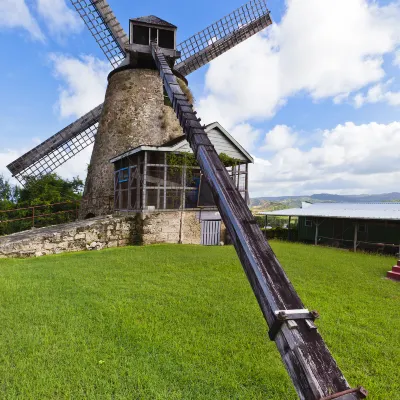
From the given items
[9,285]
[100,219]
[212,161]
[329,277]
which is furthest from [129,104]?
[212,161]

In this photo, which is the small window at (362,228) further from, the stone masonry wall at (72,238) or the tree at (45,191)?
the tree at (45,191)

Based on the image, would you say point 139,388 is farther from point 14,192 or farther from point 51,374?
point 14,192

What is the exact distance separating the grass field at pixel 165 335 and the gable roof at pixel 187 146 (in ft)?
26.0

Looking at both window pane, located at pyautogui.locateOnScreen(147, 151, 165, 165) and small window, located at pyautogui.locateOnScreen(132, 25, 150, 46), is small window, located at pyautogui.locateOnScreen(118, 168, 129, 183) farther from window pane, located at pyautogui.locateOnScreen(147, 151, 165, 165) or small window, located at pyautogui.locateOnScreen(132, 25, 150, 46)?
small window, located at pyautogui.locateOnScreen(132, 25, 150, 46)

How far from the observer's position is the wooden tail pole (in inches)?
62.1

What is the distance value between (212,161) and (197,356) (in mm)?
2700

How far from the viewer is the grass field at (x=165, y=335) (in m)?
3.43

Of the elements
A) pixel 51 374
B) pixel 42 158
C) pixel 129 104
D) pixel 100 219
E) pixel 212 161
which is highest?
pixel 129 104

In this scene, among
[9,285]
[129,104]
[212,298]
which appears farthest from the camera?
[129,104]

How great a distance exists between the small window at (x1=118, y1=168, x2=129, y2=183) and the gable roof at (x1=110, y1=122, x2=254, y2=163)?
760 millimetres

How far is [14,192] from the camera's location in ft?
83.4

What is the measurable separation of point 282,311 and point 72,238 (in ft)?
41.8

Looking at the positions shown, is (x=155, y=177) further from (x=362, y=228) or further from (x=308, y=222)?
(x=362, y=228)

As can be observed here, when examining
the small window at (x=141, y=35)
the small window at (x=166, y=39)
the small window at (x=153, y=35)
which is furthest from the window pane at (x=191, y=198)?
the small window at (x=153, y=35)
